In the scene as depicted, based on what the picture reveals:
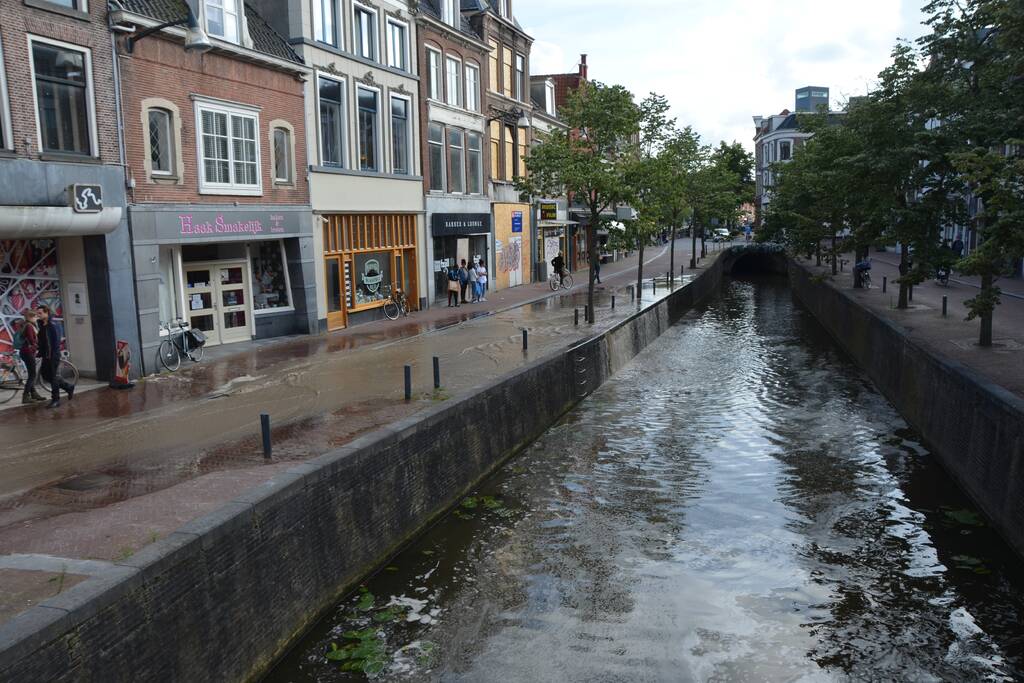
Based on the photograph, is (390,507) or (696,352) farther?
(696,352)

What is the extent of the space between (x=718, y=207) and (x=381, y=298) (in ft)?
103

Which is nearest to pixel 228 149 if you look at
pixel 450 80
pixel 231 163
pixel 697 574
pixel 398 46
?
pixel 231 163

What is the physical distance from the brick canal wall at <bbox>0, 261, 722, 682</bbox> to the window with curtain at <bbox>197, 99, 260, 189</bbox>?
33.5 ft

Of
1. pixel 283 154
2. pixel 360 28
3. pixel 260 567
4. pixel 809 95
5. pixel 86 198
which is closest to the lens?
pixel 260 567

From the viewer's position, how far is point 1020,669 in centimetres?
854

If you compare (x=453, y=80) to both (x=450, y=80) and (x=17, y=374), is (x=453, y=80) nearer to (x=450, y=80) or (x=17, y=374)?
(x=450, y=80)

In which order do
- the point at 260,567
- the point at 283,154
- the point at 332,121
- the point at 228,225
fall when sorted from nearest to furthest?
1. the point at 260,567
2. the point at 228,225
3. the point at 283,154
4. the point at 332,121

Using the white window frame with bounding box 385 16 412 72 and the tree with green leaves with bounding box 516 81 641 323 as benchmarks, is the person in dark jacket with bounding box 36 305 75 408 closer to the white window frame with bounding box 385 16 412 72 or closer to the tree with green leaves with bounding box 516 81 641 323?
the tree with green leaves with bounding box 516 81 641 323

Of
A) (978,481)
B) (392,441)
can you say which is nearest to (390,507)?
(392,441)

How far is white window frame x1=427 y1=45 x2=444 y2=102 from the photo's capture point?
32.0 m

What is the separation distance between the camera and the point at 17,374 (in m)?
15.8

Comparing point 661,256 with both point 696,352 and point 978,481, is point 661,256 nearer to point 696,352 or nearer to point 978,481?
point 696,352

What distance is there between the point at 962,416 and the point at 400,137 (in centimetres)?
2092

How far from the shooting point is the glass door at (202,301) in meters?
21.0
